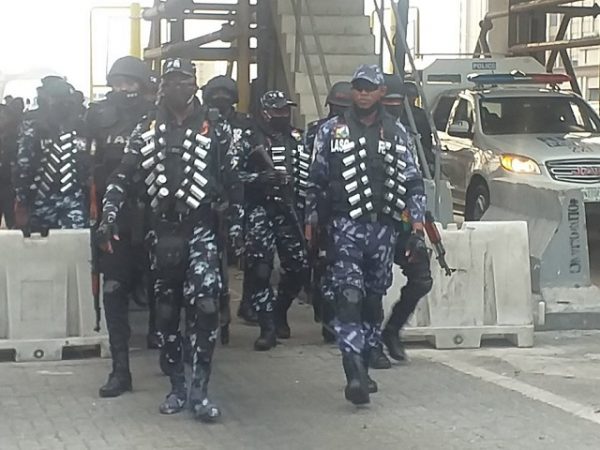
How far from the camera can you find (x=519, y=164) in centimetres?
1338

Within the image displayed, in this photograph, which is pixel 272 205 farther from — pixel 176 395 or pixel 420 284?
pixel 176 395

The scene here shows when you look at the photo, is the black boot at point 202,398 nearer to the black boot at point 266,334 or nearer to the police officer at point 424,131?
the black boot at point 266,334

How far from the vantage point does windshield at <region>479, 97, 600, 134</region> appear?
47.3 feet

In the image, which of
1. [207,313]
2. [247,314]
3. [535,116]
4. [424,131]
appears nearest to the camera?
[207,313]

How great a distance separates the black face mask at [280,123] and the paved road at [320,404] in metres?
1.66

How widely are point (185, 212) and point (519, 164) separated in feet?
24.6

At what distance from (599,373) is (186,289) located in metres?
3.17

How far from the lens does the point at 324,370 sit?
809 cm

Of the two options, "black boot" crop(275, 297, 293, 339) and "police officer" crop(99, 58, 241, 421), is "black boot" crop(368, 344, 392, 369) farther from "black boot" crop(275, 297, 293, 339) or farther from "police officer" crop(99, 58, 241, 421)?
"police officer" crop(99, 58, 241, 421)

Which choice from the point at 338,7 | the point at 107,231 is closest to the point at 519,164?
the point at 338,7

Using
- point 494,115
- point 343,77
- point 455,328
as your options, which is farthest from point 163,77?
point 494,115

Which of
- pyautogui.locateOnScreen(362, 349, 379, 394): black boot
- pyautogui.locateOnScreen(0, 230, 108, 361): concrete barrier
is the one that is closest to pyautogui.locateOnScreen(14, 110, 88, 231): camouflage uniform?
pyautogui.locateOnScreen(0, 230, 108, 361): concrete barrier

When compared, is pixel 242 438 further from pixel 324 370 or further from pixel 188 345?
pixel 324 370

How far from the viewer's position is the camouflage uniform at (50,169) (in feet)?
29.0
